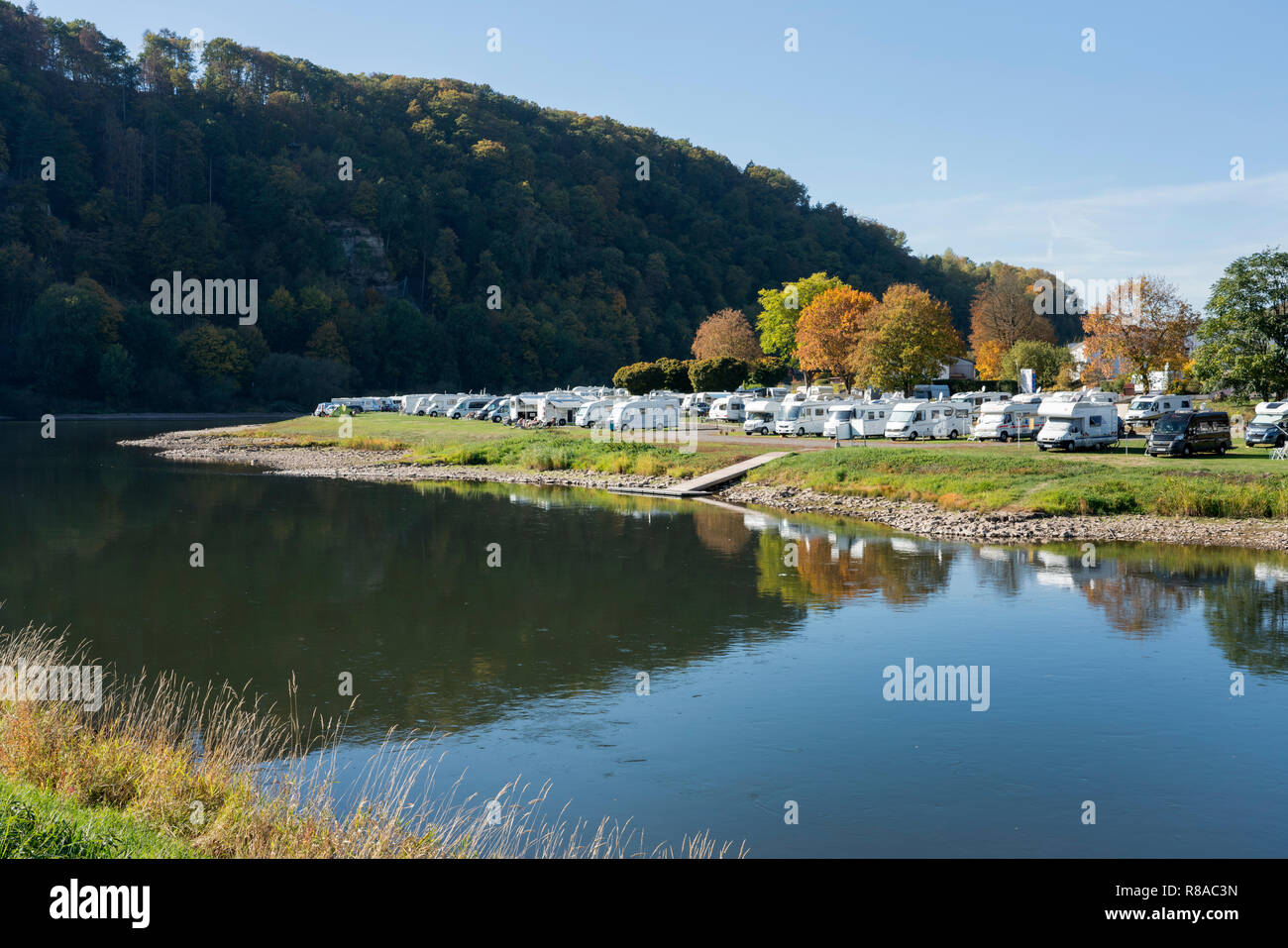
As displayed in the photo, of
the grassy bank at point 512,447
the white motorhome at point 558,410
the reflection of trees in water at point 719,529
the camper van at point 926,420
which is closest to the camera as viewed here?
the reflection of trees in water at point 719,529

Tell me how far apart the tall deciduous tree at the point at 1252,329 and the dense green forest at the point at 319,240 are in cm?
9728

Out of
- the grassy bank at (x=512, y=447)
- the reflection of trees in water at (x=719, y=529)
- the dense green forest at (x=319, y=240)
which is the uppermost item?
the dense green forest at (x=319, y=240)

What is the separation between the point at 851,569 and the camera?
31438mm

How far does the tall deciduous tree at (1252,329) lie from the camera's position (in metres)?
58.9

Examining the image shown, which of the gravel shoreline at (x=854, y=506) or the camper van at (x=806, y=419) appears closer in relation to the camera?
the gravel shoreline at (x=854, y=506)

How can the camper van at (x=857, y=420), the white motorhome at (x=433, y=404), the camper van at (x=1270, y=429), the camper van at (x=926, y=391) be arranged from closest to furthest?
the camper van at (x=1270, y=429)
the camper van at (x=857, y=420)
the camper van at (x=926, y=391)
the white motorhome at (x=433, y=404)

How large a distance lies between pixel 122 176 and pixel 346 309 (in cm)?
3701

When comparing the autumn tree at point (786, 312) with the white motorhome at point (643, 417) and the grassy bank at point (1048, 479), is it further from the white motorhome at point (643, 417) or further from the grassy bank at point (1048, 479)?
the grassy bank at point (1048, 479)

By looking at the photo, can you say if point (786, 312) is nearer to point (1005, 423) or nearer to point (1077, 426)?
point (1005, 423)

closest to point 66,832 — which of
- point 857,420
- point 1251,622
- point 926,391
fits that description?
point 1251,622

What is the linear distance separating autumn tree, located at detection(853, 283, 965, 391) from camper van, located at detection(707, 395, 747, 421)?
8.89 meters

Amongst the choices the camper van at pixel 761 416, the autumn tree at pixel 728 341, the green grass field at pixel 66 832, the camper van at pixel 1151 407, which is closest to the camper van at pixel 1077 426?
the camper van at pixel 1151 407

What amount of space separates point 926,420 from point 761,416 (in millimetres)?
11698

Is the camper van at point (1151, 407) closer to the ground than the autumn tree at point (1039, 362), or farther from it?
closer to the ground
